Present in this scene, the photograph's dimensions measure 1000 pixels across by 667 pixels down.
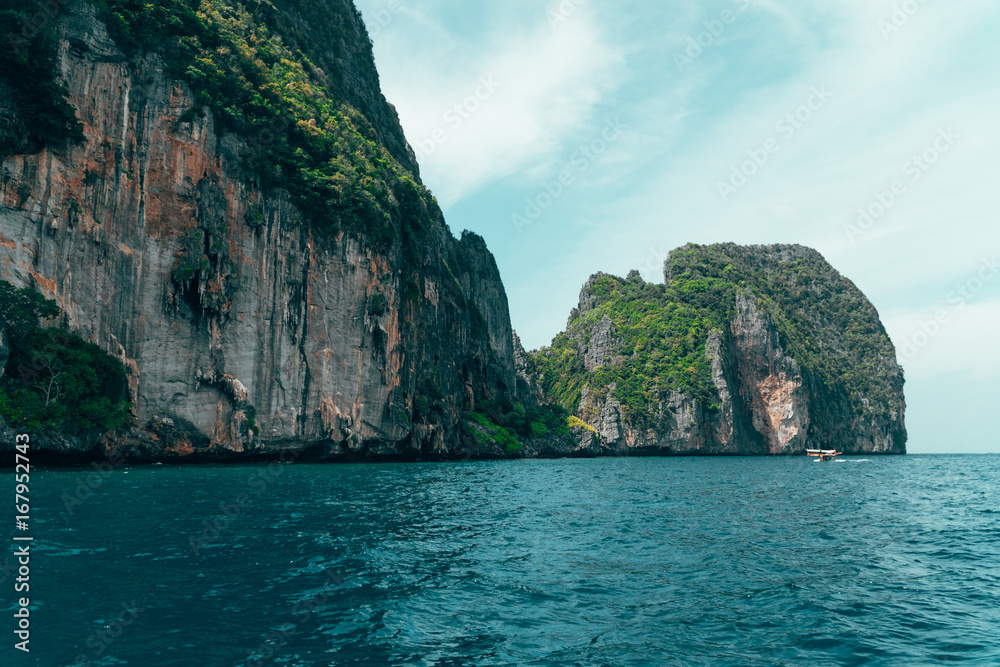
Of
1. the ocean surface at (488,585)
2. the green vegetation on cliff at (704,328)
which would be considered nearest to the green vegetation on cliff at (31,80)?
the ocean surface at (488,585)

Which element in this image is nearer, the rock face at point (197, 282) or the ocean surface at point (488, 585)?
the ocean surface at point (488, 585)

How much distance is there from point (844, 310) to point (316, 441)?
15552 cm

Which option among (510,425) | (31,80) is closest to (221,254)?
(31,80)

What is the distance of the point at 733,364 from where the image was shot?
12294cm

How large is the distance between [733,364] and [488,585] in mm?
122187

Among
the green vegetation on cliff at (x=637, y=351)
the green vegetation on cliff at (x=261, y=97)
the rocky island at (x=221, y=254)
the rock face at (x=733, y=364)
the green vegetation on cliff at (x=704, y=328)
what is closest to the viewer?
the rocky island at (x=221, y=254)

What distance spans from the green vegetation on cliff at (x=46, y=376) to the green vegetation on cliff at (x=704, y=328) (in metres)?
87.2

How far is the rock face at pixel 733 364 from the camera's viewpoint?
10862 cm

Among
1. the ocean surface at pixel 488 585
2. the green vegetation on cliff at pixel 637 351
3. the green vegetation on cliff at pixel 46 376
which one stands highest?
the green vegetation on cliff at pixel 637 351

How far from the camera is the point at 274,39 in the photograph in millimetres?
59188

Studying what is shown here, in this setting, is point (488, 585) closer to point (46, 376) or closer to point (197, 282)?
point (46, 376)

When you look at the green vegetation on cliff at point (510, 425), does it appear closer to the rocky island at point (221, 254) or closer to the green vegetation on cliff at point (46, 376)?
the rocky island at point (221, 254)

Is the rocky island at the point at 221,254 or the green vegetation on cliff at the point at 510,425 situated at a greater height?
the rocky island at the point at 221,254

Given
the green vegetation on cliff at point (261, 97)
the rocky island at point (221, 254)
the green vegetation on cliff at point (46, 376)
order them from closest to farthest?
the green vegetation on cliff at point (46, 376) → the rocky island at point (221, 254) → the green vegetation on cliff at point (261, 97)
